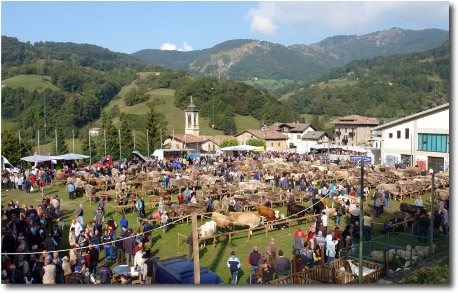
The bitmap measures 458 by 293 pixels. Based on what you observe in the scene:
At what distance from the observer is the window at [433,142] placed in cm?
3603

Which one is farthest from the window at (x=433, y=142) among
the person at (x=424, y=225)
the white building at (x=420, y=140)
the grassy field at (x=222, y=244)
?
the person at (x=424, y=225)

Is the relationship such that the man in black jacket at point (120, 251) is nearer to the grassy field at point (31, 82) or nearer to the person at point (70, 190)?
the person at point (70, 190)

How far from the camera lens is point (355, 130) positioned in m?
80.7

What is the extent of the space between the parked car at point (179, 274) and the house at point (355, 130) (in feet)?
235

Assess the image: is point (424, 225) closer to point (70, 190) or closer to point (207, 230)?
point (207, 230)

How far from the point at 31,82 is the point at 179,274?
145 m

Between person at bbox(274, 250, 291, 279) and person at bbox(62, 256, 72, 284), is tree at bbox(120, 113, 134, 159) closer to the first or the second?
person at bbox(62, 256, 72, 284)

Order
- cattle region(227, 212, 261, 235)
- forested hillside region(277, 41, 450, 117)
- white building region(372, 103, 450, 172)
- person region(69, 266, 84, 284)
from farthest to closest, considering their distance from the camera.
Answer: forested hillside region(277, 41, 450, 117) → white building region(372, 103, 450, 172) → cattle region(227, 212, 261, 235) → person region(69, 266, 84, 284)

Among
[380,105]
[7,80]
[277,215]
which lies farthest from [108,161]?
[380,105]

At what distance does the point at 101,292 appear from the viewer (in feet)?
32.7

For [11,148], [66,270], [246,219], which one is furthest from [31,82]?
[66,270]

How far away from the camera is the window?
36031 millimetres

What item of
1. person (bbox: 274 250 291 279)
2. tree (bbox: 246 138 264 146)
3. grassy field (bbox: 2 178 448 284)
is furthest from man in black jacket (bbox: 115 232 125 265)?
tree (bbox: 246 138 264 146)

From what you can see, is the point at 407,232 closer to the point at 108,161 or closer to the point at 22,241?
the point at 22,241
